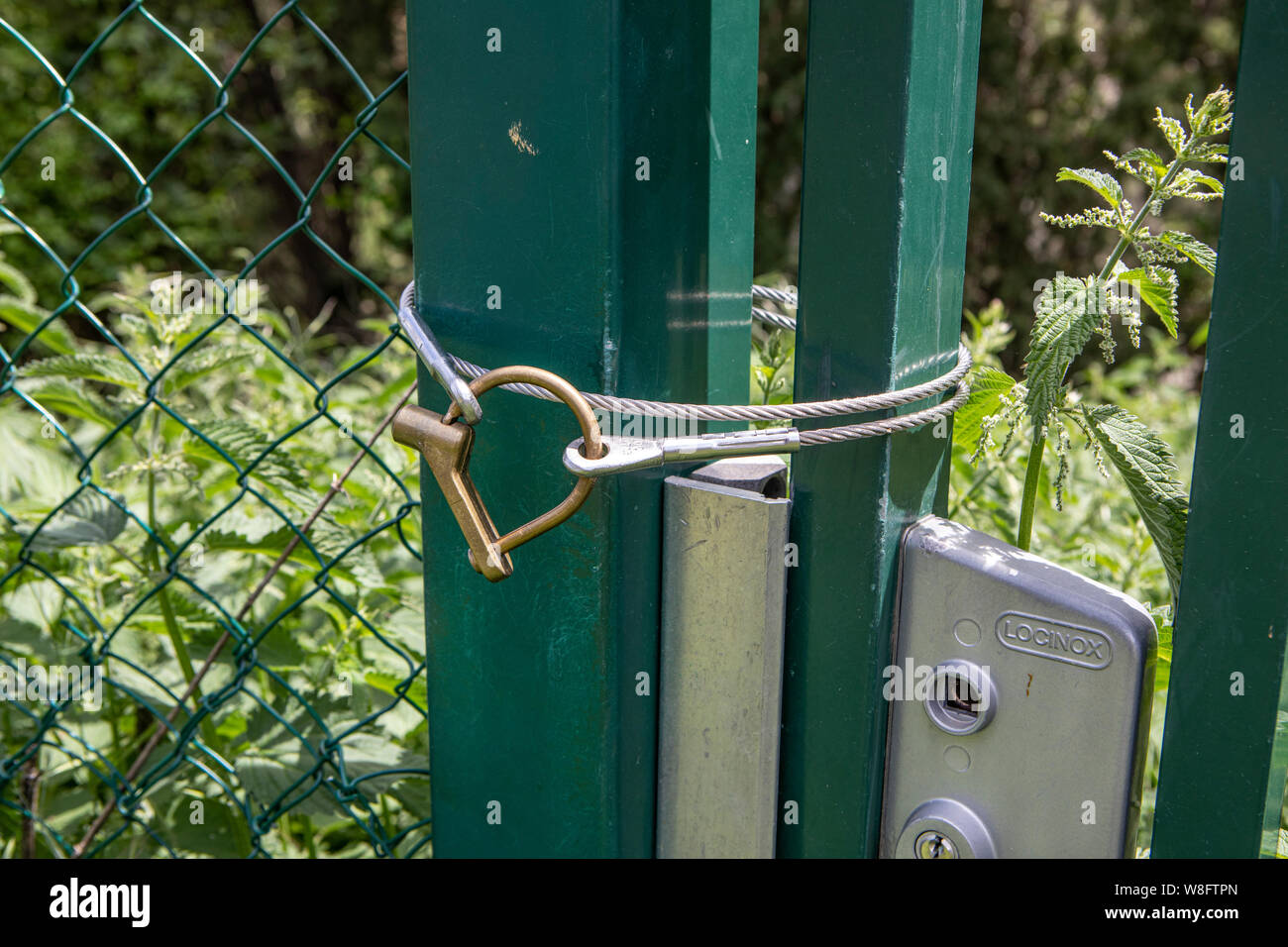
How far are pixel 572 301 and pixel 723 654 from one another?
A: 0.28 meters

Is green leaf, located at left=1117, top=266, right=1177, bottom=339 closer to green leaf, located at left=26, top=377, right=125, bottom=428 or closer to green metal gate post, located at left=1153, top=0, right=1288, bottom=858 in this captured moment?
green metal gate post, located at left=1153, top=0, right=1288, bottom=858

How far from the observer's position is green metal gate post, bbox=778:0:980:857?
0.70 metres

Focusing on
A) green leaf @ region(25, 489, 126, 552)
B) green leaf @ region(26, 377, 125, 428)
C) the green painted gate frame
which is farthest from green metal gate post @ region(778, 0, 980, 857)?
green leaf @ region(26, 377, 125, 428)

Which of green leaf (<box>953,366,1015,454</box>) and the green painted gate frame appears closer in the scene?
the green painted gate frame

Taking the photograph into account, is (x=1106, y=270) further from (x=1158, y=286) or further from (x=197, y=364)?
(x=197, y=364)

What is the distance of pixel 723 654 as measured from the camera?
792 millimetres

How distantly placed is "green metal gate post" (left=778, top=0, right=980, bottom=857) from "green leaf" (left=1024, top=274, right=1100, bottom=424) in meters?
0.07

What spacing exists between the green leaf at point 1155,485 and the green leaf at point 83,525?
1148 millimetres

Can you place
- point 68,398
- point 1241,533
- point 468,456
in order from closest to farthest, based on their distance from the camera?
point 1241,533 < point 468,456 < point 68,398

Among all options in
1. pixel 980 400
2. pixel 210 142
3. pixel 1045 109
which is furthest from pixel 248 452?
pixel 1045 109

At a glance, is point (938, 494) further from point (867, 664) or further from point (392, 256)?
point (392, 256)
